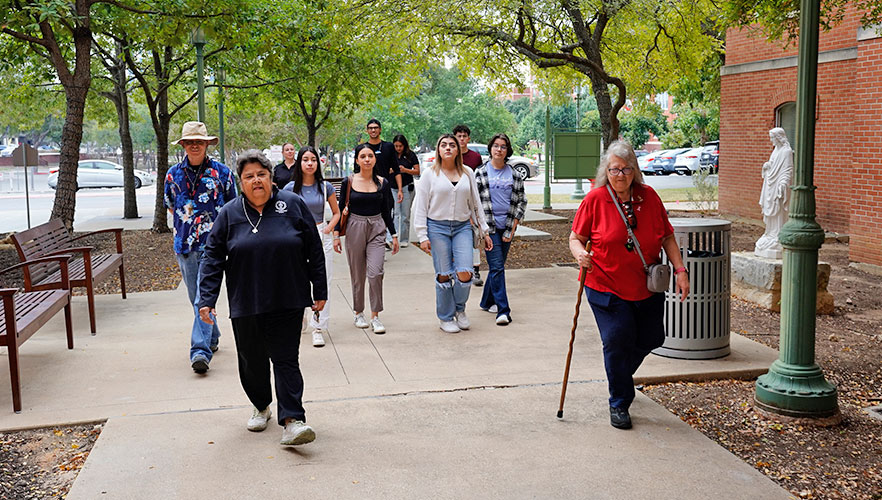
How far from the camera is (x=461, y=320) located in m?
8.30

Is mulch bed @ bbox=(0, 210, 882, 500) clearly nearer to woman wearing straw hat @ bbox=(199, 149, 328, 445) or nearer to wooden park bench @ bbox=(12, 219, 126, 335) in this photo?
woman wearing straw hat @ bbox=(199, 149, 328, 445)

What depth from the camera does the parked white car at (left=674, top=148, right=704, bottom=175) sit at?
148 ft

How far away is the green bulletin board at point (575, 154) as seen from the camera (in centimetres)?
2127

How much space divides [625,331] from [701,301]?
1929 millimetres

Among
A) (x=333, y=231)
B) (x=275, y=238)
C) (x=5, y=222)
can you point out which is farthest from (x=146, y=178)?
(x=275, y=238)

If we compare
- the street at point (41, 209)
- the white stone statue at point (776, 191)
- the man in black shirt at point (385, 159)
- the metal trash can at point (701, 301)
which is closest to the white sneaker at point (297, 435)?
the metal trash can at point (701, 301)

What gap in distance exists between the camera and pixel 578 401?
19.6 ft

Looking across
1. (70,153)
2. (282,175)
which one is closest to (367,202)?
(282,175)

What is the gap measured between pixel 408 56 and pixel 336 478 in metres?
14.3

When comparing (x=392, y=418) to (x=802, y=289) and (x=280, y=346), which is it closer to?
(x=280, y=346)

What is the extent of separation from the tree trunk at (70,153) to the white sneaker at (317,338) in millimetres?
8150

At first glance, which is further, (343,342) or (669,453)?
Answer: (343,342)

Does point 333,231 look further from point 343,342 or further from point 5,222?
point 5,222

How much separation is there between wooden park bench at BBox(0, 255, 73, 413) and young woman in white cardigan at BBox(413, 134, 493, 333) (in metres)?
3.18
